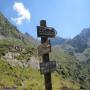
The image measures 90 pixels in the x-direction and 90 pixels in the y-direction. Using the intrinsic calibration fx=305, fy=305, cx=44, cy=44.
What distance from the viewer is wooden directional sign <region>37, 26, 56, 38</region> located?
15.4 m

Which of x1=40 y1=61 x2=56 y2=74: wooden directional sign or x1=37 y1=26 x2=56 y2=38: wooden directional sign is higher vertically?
x1=37 y1=26 x2=56 y2=38: wooden directional sign

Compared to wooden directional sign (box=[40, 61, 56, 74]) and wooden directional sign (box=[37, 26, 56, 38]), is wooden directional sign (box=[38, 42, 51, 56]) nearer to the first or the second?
wooden directional sign (box=[37, 26, 56, 38])

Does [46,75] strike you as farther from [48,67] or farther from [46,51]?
[46,51]

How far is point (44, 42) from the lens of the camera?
15539 millimetres

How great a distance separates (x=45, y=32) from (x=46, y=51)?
3.22 ft

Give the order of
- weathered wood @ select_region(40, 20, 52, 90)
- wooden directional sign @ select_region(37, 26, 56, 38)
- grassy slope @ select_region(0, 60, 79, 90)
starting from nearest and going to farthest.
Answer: weathered wood @ select_region(40, 20, 52, 90) → wooden directional sign @ select_region(37, 26, 56, 38) → grassy slope @ select_region(0, 60, 79, 90)

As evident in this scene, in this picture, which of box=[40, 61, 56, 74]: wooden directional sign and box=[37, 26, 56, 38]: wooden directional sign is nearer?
box=[40, 61, 56, 74]: wooden directional sign

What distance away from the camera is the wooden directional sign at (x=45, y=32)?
50.4ft

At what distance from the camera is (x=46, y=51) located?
15.4 m

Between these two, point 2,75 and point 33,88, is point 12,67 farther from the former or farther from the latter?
point 33,88

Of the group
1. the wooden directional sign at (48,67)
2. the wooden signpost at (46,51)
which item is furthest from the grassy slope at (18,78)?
the wooden directional sign at (48,67)

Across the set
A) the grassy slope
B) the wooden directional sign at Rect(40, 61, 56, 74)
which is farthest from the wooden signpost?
the grassy slope

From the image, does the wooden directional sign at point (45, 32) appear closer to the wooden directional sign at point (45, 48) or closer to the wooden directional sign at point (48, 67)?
the wooden directional sign at point (45, 48)

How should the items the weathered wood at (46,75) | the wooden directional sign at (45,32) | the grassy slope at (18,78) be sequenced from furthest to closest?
the grassy slope at (18,78) < the wooden directional sign at (45,32) < the weathered wood at (46,75)
